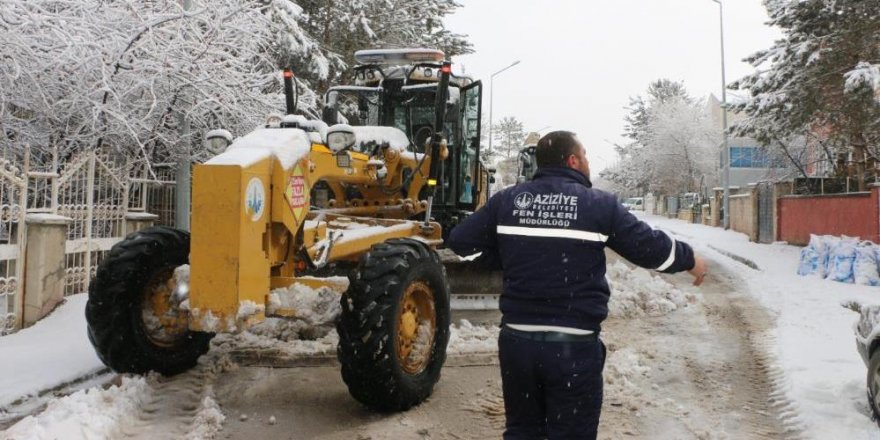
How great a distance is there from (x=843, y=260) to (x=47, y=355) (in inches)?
497

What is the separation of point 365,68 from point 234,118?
13.9 ft

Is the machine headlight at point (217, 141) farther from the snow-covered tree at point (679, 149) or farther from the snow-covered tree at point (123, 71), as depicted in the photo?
the snow-covered tree at point (679, 149)

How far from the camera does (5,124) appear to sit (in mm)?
9367

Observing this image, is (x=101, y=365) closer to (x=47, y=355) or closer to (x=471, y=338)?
(x=47, y=355)

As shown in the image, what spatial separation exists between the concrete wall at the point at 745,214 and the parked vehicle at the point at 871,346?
60.3ft

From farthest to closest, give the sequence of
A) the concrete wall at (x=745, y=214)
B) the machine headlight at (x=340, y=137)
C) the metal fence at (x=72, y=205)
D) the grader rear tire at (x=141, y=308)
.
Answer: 1. the concrete wall at (x=745, y=214)
2. the metal fence at (x=72, y=205)
3. the grader rear tire at (x=141, y=308)
4. the machine headlight at (x=340, y=137)

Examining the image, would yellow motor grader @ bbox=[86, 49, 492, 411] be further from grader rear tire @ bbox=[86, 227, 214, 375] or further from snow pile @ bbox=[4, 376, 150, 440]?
snow pile @ bbox=[4, 376, 150, 440]

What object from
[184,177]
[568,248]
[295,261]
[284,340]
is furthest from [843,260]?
[568,248]

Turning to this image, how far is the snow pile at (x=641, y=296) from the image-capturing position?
9.38m

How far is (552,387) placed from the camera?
3.05 meters

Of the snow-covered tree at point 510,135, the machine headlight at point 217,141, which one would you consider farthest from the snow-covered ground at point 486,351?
the snow-covered tree at point 510,135

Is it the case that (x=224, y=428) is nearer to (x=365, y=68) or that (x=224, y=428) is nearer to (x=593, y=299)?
(x=593, y=299)

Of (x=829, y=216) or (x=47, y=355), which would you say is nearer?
(x=47, y=355)

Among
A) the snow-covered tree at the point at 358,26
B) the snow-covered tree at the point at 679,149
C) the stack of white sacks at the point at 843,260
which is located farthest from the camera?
the snow-covered tree at the point at 679,149
